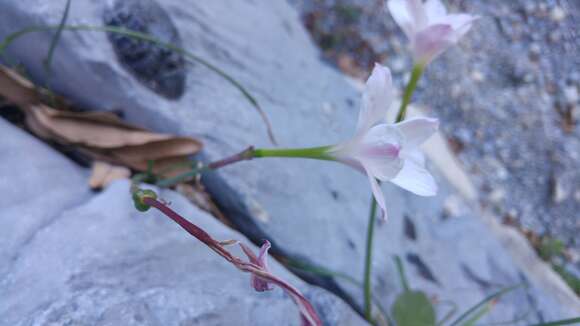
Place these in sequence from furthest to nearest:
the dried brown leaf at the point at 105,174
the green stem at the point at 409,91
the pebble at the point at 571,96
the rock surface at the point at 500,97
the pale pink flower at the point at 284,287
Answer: the pebble at the point at 571,96 < the rock surface at the point at 500,97 < the dried brown leaf at the point at 105,174 < the green stem at the point at 409,91 < the pale pink flower at the point at 284,287

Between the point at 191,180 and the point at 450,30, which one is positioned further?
the point at 191,180

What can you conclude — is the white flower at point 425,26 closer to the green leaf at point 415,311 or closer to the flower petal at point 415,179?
the flower petal at point 415,179

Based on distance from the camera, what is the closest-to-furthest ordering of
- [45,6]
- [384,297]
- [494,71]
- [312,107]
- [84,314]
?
[84,314] → [45,6] → [384,297] → [312,107] → [494,71]

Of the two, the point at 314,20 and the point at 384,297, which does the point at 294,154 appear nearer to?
the point at 384,297

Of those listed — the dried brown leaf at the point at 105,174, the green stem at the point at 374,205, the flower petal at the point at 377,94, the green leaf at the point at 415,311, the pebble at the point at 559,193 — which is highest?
the flower petal at the point at 377,94

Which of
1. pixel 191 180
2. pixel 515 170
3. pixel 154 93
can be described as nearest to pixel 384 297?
pixel 191 180

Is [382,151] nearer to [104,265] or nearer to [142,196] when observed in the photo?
[142,196]

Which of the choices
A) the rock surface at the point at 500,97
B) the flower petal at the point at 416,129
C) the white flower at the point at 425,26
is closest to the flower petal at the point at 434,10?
the white flower at the point at 425,26

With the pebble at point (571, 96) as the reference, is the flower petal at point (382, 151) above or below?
above
